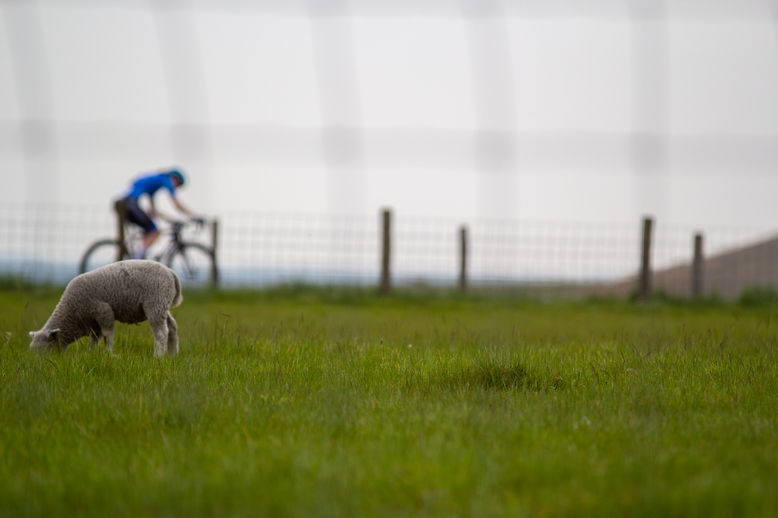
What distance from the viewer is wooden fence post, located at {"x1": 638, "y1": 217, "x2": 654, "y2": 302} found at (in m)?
12.2

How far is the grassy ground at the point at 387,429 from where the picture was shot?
2.08 metres

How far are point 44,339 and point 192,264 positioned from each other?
23.1ft

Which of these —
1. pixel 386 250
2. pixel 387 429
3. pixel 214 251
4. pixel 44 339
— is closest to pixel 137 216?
pixel 214 251

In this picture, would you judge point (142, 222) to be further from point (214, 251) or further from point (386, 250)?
point (386, 250)

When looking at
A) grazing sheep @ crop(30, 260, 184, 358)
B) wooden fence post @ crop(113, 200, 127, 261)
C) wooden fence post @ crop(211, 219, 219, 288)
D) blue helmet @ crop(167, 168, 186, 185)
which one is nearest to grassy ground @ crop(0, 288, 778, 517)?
grazing sheep @ crop(30, 260, 184, 358)

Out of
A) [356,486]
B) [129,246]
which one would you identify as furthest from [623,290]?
[356,486]

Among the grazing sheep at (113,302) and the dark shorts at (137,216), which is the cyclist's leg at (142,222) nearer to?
the dark shorts at (137,216)

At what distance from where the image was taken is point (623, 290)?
1474 cm

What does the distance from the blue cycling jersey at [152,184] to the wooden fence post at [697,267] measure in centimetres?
996

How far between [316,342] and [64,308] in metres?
1.88

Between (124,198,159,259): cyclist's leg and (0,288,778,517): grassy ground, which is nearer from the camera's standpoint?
(0,288,778,517): grassy ground

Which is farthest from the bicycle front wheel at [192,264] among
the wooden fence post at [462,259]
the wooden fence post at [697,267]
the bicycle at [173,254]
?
the wooden fence post at [697,267]

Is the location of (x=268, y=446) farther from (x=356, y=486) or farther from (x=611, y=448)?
(x=611, y=448)

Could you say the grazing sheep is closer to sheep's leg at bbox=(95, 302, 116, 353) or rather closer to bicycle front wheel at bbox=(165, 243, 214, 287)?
sheep's leg at bbox=(95, 302, 116, 353)
